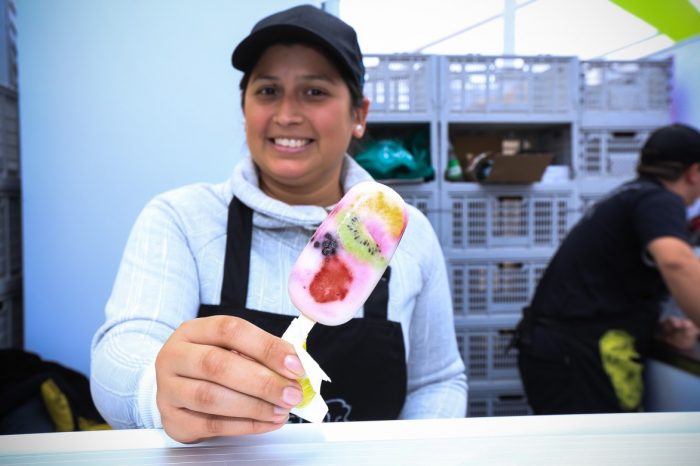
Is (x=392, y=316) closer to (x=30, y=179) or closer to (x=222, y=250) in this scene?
(x=222, y=250)

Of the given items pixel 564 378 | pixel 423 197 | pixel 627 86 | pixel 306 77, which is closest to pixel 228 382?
pixel 306 77

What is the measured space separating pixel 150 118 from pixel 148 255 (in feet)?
3.05

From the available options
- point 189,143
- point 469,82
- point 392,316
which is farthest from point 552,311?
point 189,143

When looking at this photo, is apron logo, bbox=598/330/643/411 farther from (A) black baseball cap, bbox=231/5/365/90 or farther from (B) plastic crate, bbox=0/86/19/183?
(B) plastic crate, bbox=0/86/19/183

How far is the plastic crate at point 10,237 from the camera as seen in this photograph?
6.11 feet

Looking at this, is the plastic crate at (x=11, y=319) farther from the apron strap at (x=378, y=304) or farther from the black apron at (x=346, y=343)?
the apron strap at (x=378, y=304)

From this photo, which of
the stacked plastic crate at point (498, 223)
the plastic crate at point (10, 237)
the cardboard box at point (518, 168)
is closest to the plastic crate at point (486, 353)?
the stacked plastic crate at point (498, 223)

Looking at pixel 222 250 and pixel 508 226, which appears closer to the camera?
pixel 222 250

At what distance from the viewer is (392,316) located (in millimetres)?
998

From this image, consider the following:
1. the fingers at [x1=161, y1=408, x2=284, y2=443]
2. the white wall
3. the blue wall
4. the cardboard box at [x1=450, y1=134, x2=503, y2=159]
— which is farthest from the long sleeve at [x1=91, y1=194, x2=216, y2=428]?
the blue wall

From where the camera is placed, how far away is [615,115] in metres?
2.62

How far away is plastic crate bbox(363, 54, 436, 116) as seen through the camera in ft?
8.02

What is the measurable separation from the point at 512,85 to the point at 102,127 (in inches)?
77.5

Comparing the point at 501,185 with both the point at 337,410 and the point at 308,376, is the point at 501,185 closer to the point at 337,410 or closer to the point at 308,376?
the point at 337,410
